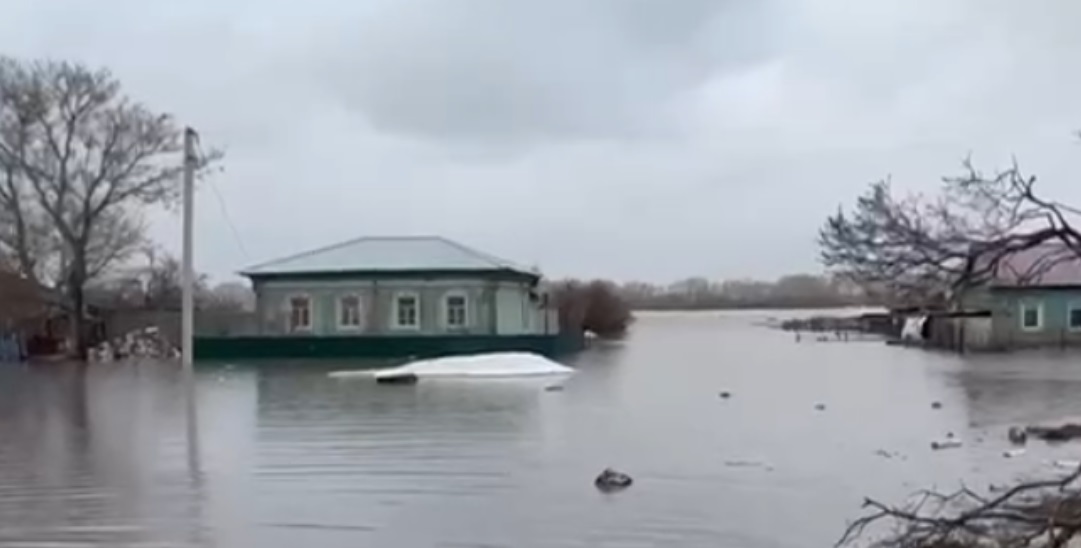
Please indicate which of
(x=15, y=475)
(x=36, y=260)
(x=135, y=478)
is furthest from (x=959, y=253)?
(x=36, y=260)

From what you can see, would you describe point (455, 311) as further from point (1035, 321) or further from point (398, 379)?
point (1035, 321)

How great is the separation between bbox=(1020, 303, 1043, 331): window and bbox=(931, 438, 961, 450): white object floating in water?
33.1m

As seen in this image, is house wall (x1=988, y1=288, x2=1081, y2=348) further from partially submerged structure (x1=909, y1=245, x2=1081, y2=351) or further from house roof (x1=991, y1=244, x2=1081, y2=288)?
house roof (x1=991, y1=244, x2=1081, y2=288)

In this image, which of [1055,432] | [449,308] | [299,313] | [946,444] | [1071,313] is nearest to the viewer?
[946,444]

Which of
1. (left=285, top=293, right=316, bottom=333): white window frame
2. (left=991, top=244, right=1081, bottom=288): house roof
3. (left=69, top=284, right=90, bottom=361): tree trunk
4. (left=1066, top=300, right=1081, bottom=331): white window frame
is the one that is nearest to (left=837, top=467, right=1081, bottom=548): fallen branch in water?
(left=991, top=244, right=1081, bottom=288): house roof

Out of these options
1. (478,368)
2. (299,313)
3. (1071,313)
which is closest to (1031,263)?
(478,368)

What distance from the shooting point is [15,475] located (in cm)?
1391

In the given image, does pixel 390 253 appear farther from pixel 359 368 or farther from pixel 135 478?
pixel 135 478

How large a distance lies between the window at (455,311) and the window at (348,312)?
2590 mm

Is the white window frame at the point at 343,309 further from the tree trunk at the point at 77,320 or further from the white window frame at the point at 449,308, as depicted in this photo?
the tree trunk at the point at 77,320

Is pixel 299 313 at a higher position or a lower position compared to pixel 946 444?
higher

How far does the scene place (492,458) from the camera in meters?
15.0

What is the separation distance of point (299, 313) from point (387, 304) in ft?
8.71

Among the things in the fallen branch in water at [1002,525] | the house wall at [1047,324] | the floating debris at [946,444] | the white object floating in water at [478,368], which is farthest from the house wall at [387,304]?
the fallen branch in water at [1002,525]
